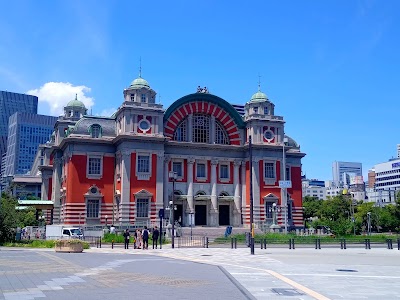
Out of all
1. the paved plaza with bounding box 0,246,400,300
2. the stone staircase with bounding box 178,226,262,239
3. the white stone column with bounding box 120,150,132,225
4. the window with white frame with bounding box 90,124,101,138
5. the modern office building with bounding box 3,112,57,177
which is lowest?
the paved plaza with bounding box 0,246,400,300

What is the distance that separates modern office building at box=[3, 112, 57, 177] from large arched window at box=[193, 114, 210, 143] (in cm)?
13725

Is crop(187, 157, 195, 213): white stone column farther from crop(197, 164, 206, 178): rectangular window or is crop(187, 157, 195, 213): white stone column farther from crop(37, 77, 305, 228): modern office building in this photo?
crop(197, 164, 206, 178): rectangular window

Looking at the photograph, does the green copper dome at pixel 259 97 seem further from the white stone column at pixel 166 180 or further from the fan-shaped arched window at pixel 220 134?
the white stone column at pixel 166 180

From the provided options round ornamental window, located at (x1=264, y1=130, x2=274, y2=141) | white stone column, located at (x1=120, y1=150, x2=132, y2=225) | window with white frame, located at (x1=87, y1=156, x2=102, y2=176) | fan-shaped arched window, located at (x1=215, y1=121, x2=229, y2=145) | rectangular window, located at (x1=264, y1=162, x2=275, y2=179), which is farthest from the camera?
fan-shaped arched window, located at (x1=215, y1=121, x2=229, y2=145)

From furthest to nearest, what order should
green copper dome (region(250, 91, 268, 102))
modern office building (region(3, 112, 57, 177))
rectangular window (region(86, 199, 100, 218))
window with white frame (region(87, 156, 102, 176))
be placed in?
modern office building (region(3, 112, 57, 177))
green copper dome (region(250, 91, 268, 102))
window with white frame (region(87, 156, 102, 176))
rectangular window (region(86, 199, 100, 218))

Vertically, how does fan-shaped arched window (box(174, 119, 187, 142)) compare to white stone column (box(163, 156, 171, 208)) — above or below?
above

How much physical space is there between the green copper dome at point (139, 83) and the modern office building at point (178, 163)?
0.41 ft

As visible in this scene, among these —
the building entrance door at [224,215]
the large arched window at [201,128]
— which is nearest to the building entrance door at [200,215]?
the building entrance door at [224,215]

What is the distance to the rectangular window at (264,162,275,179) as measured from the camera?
59.4 metres

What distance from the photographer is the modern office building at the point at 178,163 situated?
53781 mm

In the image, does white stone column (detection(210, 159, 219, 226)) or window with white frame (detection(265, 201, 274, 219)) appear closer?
white stone column (detection(210, 159, 219, 226))

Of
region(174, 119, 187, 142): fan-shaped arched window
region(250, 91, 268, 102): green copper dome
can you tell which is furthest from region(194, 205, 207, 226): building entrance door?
region(250, 91, 268, 102): green copper dome

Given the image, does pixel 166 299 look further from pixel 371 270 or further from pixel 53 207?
pixel 53 207

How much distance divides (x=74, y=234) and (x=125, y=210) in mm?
8987
